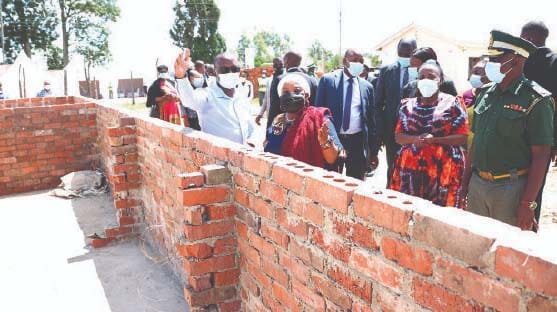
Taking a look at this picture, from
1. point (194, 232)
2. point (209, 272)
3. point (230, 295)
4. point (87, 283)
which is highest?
point (194, 232)

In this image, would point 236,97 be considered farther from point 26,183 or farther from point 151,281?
point 26,183

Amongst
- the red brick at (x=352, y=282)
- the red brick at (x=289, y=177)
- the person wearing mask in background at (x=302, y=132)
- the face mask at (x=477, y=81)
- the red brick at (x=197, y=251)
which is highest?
the face mask at (x=477, y=81)

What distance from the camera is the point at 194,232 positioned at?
2889 mm

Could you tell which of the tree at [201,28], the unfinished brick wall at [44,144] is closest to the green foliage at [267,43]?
the tree at [201,28]

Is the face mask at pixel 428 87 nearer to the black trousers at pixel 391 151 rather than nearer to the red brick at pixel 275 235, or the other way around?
the black trousers at pixel 391 151

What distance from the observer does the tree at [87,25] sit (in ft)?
121

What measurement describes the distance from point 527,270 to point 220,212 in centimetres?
198

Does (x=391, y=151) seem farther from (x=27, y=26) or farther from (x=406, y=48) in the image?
(x=27, y=26)

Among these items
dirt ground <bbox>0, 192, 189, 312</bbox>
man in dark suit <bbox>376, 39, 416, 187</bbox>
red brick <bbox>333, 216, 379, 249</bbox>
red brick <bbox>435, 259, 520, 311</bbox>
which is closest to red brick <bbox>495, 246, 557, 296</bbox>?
red brick <bbox>435, 259, 520, 311</bbox>

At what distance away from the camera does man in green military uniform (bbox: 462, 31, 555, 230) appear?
2.75 m

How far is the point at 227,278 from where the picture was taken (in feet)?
9.98

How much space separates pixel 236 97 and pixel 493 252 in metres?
3.18

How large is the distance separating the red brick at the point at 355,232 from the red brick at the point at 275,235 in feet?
1.51

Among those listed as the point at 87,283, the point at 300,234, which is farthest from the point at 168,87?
the point at 300,234
